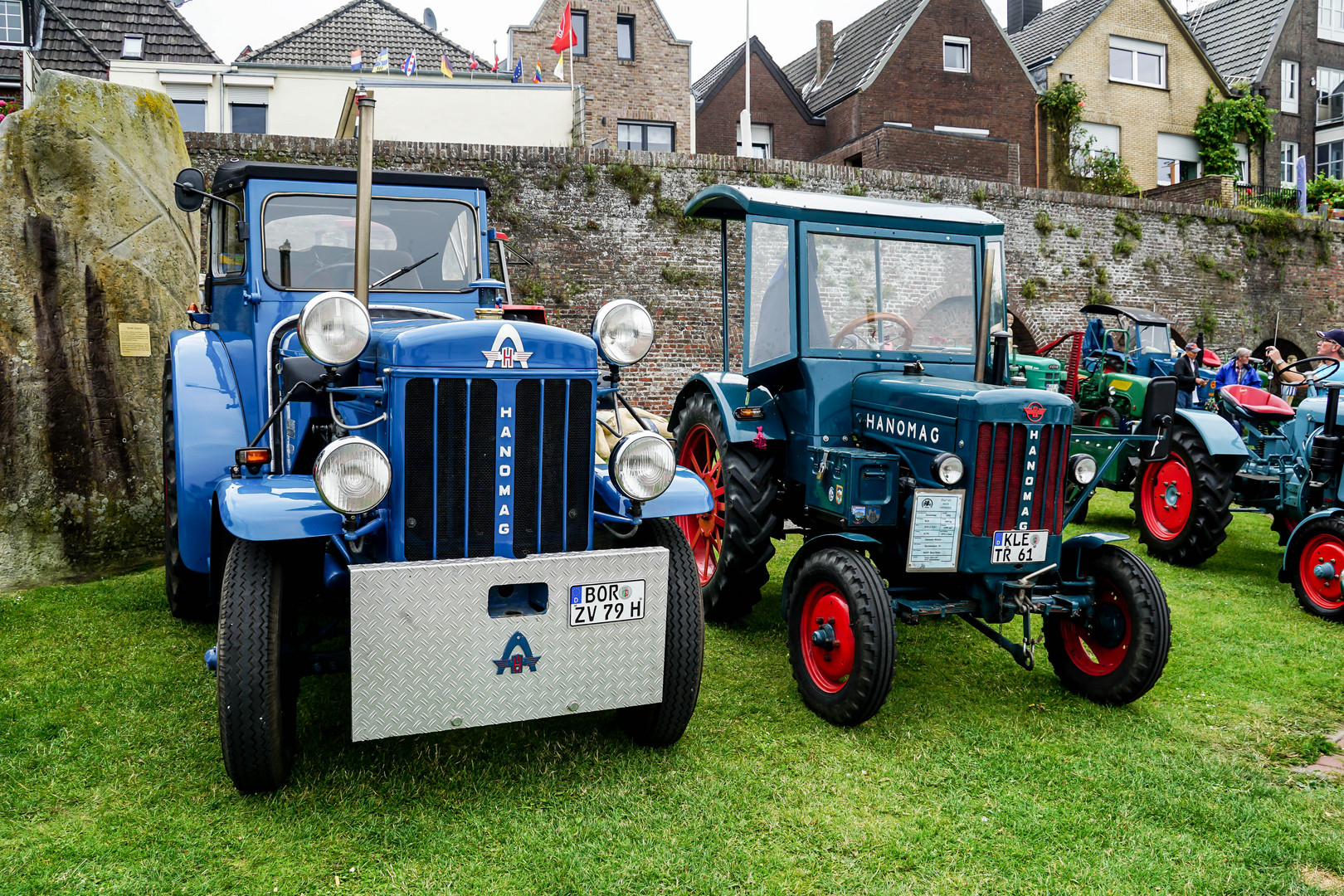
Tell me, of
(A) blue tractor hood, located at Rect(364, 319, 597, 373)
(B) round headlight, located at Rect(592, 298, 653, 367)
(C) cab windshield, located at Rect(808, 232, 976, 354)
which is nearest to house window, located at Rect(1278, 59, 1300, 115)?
(C) cab windshield, located at Rect(808, 232, 976, 354)

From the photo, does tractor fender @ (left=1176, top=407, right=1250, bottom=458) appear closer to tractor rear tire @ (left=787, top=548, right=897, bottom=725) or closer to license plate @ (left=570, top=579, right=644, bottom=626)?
tractor rear tire @ (left=787, top=548, right=897, bottom=725)

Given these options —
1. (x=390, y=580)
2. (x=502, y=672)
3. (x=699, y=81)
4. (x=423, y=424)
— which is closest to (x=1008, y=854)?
(x=502, y=672)

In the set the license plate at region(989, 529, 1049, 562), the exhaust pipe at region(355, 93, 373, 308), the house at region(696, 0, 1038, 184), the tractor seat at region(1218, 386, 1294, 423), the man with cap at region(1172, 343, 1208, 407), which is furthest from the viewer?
the house at region(696, 0, 1038, 184)

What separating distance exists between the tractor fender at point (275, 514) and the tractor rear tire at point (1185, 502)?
223 inches

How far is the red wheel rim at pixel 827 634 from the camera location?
3791 mm

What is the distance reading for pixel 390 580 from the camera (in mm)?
2809

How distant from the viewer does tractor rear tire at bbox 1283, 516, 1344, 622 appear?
554cm

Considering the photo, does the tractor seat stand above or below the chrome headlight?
above

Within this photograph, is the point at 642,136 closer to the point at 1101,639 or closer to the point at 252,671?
the point at 1101,639

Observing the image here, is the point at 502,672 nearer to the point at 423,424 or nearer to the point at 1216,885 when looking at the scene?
the point at 423,424

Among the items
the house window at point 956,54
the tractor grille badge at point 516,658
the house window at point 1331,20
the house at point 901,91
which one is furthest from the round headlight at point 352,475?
the house window at point 1331,20

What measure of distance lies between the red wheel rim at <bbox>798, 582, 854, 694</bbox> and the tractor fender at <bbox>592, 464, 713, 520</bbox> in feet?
2.28

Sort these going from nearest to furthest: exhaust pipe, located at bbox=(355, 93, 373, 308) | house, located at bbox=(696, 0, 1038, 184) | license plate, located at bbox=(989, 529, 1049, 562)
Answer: exhaust pipe, located at bbox=(355, 93, 373, 308)
license plate, located at bbox=(989, 529, 1049, 562)
house, located at bbox=(696, 0, 1038, 184)

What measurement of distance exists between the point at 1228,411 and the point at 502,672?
25.0ft
